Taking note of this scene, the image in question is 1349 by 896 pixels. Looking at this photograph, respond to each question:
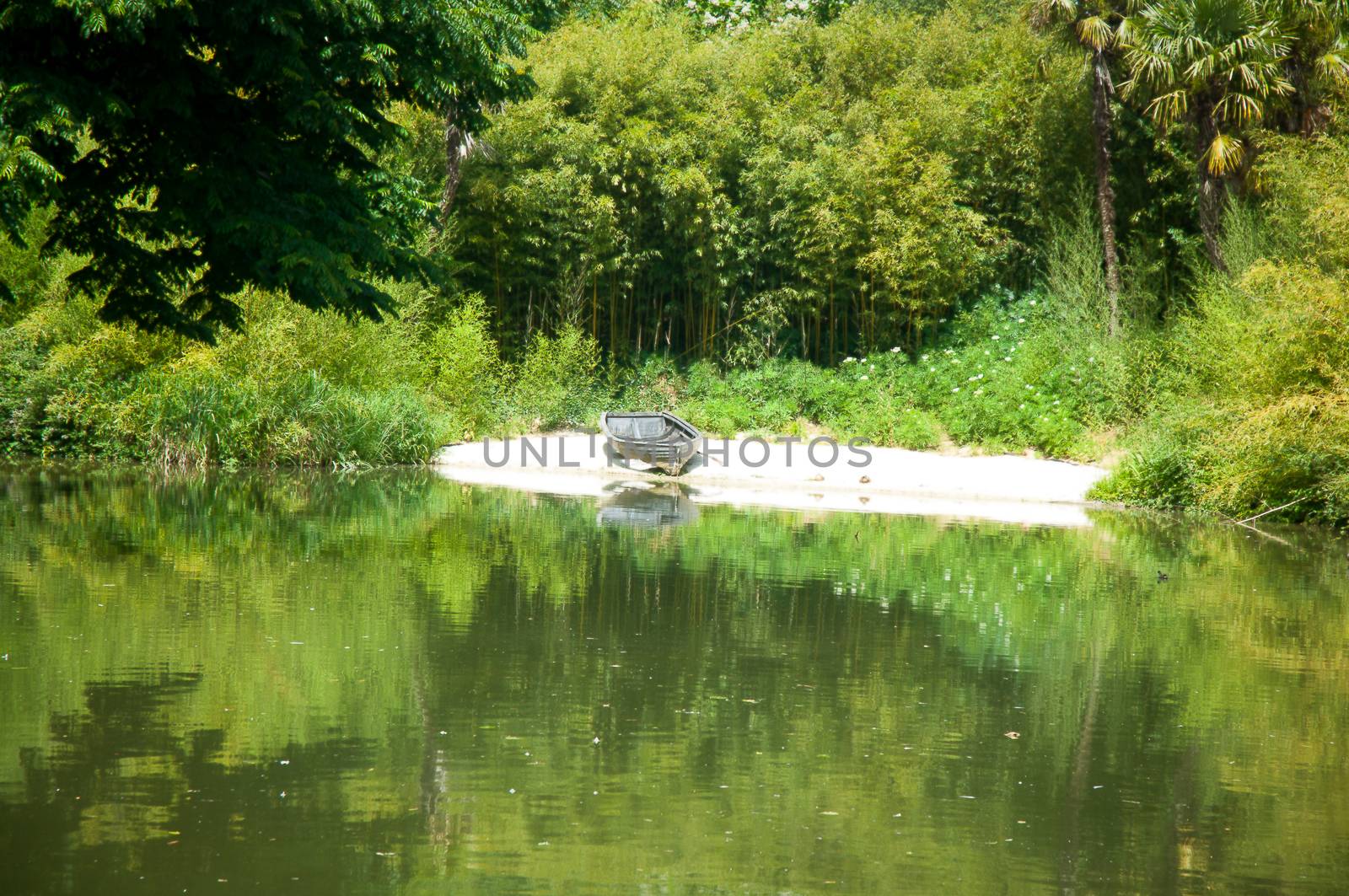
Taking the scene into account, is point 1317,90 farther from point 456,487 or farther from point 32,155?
point 32,155

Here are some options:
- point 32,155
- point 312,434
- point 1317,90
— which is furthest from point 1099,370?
point 32,155

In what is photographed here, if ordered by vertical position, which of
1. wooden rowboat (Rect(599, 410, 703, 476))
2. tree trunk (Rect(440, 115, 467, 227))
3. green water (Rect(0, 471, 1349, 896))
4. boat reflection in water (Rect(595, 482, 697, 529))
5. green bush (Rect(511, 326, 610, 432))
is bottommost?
green water (Rect(0, 471, 1349, 896))

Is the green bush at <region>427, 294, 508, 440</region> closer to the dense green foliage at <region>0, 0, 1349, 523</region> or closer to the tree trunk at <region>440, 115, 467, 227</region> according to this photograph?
the dense green foliage at <region>0, 0, 1349, 523</region>

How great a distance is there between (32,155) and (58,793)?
2356mm

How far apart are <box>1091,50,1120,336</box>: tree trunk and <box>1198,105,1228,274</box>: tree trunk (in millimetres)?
1859

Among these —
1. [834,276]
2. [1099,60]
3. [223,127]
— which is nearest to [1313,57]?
[1099,60]

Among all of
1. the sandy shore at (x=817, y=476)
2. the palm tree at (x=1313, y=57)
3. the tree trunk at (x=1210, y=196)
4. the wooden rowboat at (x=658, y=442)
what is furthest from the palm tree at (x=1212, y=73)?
the wooden rowboat at (x=658, y=442)

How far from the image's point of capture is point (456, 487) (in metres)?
17.5

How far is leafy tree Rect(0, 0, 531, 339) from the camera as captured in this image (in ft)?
16.0

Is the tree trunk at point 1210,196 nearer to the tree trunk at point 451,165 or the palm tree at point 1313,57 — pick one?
the palm tree at point 1313,57

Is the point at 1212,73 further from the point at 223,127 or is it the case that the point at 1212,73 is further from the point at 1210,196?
the point at 223,127

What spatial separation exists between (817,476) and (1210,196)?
7.40 m

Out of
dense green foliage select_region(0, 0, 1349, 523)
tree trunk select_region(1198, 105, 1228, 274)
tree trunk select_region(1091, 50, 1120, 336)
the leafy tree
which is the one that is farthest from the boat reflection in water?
tree trunk select_region(1198, 105, 1228, 274)

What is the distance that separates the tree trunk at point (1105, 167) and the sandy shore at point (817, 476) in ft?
12.7
